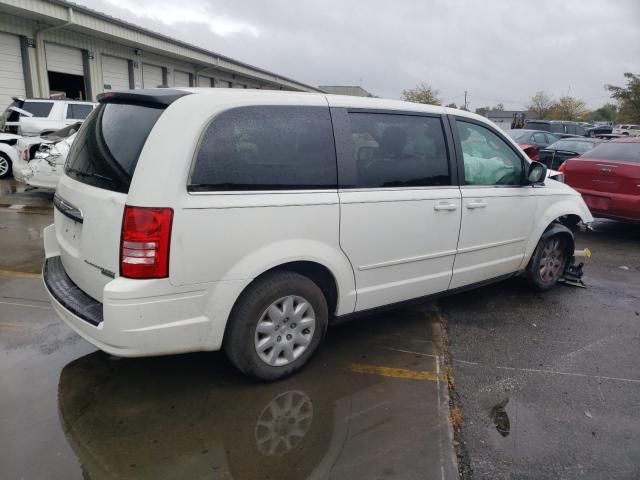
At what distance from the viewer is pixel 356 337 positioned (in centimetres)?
399

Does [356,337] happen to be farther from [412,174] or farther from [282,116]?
[282,116]

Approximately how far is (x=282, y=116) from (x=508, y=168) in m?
2.38

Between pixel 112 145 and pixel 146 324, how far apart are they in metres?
1.13

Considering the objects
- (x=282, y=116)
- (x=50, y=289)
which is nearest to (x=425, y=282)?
(x=282, y=116)

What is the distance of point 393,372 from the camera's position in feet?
11.3

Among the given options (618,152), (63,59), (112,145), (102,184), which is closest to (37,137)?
(63,59)

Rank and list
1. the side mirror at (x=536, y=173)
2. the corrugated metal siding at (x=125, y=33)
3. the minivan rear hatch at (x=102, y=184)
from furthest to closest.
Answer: the corrugated metal siding at (x=125, y=33) → the side mirror at (x=536, y=173) → the minivan rear hatch at (x=102, y=184)

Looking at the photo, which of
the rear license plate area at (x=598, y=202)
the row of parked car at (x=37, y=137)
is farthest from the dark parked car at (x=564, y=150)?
the row of parked car at (x=37, y=137)

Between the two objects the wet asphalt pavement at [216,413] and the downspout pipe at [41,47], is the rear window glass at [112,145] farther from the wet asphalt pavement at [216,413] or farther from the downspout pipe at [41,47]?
the downspout pipe at [41,47]

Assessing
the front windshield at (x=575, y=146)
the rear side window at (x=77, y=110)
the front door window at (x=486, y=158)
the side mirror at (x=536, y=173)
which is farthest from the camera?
the front windshield at (x=575, y=146)

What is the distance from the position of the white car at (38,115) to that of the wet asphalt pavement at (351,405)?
343 inches

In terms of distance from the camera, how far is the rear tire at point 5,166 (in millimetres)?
10984

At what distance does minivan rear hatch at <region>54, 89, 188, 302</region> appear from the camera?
2.76 metres

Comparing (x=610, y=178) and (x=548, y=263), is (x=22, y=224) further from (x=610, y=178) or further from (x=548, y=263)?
(x=610, y=178)
